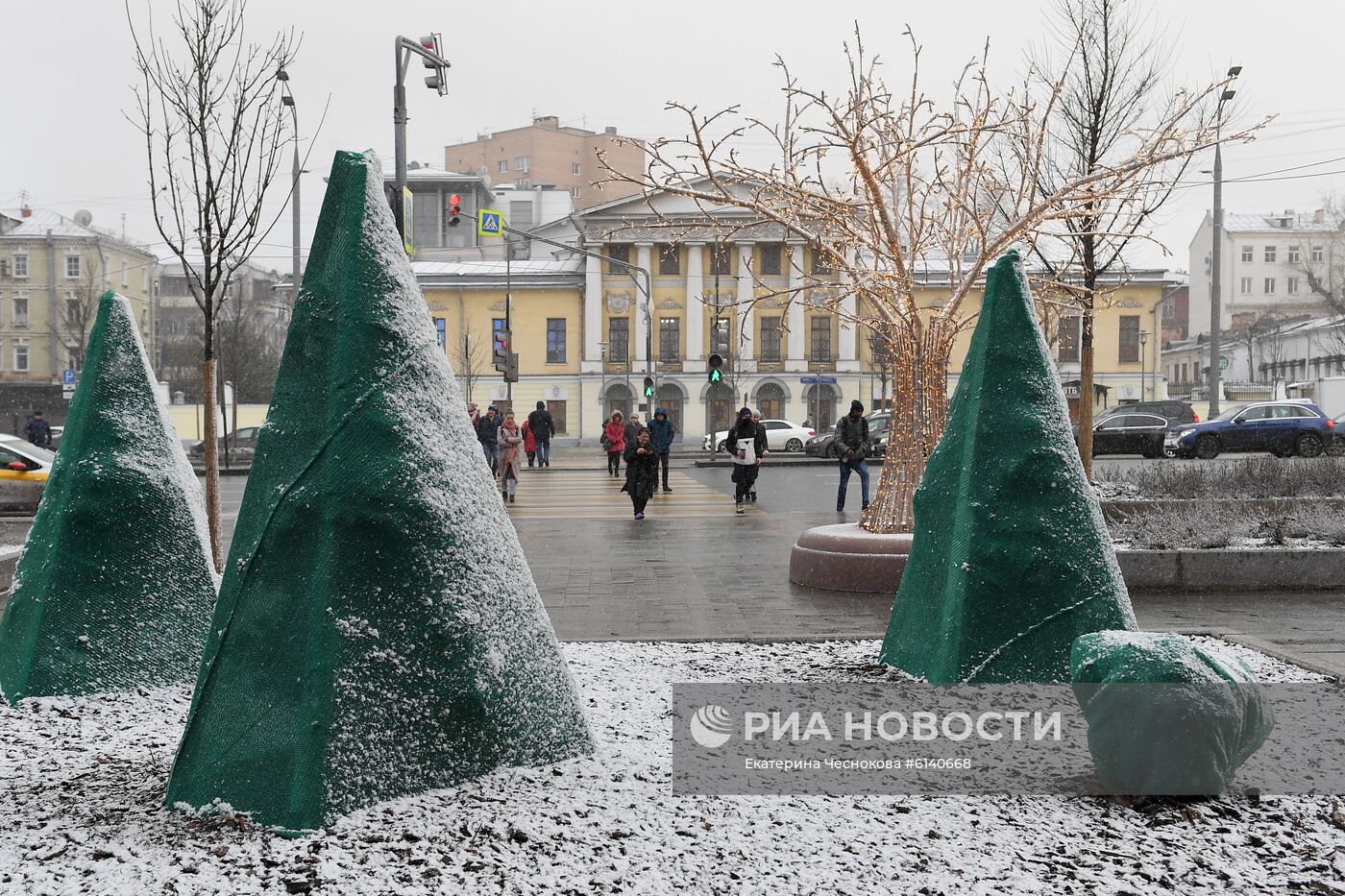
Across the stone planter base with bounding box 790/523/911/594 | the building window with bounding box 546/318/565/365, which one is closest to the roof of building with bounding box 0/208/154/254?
the building window with bounding box 546/318/565/365

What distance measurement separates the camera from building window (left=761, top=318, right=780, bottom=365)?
54.3 meters

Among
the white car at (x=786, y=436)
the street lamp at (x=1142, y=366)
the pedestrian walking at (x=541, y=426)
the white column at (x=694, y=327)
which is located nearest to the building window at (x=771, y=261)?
the white column at (x=694, y=327)

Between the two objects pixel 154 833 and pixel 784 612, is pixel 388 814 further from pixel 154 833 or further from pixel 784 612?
pixel 784 612

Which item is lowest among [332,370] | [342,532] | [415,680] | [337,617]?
[415,680]

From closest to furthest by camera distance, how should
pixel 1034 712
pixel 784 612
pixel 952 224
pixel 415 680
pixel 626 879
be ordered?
1. pixel 626 879
2. pixel 415 680
3. pixel 1034 712
4. pixel 784 612
5. pixel 952 224

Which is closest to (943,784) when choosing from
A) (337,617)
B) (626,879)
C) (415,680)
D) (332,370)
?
(626,879)

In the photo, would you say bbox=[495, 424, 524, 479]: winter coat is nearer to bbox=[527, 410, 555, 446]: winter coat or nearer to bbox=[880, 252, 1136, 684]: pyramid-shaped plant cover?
bbox=[527, 410, 555, 446]: winter coat

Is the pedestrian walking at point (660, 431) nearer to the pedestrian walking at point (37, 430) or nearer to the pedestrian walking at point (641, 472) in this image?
the pedestrian walking at point (641, 472)

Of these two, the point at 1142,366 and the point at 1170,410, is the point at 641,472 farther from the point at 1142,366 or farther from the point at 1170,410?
the point at 1142,366

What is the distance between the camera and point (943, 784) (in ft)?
12.3

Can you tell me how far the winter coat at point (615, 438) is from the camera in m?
23.8

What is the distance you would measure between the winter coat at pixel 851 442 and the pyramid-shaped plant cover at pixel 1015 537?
10360mm

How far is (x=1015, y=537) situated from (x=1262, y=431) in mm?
27756

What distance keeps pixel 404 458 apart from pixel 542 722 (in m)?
1.00
